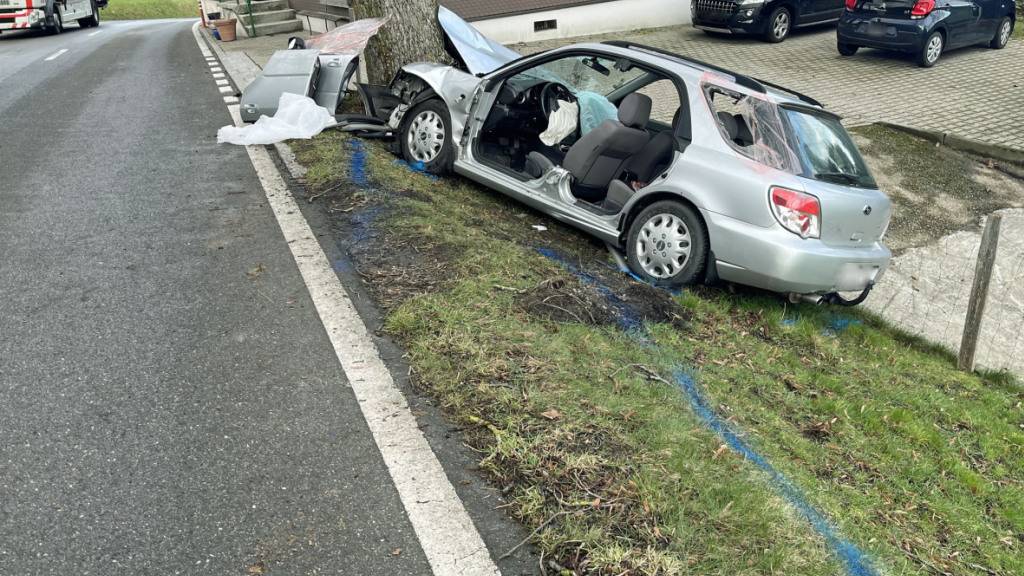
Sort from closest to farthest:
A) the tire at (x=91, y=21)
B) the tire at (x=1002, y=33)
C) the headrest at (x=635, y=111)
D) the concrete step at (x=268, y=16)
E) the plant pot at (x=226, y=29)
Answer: the headrest at (x=635, y=111)
the tire at (x=1002, y=33)
the plant pot at (x=226, y=29)
the concrete step at (x=268, y=16)
the tire at (x=91, y=21)

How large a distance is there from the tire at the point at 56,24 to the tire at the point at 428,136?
76.0 ft

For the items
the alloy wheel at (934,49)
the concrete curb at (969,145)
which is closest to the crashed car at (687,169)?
the concrete curb at (969,145)

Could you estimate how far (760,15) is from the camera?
17219mm

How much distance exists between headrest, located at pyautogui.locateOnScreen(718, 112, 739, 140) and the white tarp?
175 inches

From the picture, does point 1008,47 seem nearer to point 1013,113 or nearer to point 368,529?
point 1013,113

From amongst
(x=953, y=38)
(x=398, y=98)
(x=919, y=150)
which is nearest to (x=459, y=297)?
(x=398, y=98)

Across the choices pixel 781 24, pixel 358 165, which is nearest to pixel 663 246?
pixel 358 165

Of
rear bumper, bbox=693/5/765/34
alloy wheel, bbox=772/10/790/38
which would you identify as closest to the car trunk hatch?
rear bumper, bbox=693/5/765/34

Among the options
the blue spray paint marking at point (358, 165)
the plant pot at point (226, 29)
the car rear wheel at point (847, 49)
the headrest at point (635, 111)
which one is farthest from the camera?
the plant pot at point (226, 29)

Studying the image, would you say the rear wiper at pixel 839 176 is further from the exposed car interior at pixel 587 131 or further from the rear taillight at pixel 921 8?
the rear taillight at pixel 921 8

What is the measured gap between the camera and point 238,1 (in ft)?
86.1

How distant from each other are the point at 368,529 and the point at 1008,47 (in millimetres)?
18834

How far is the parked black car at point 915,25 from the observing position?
48.5 feet

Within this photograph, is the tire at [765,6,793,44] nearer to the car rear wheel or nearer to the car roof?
the car rear wheel
